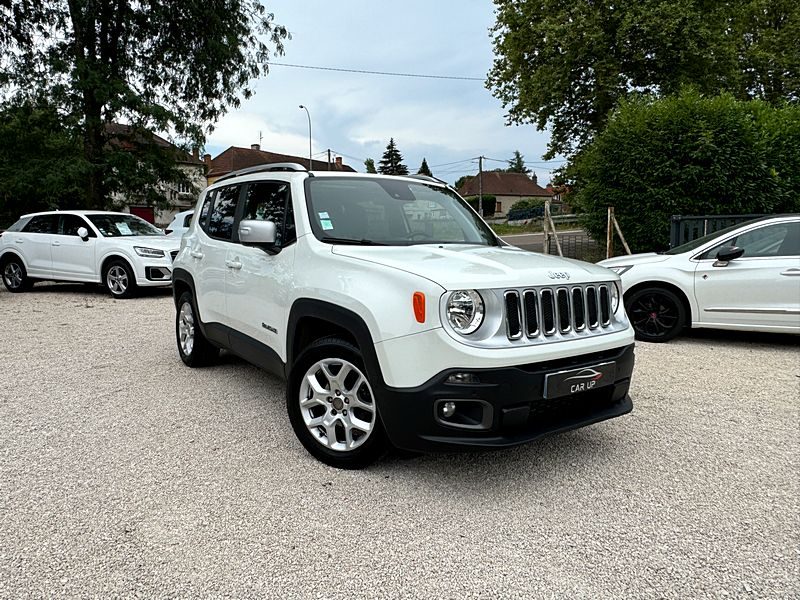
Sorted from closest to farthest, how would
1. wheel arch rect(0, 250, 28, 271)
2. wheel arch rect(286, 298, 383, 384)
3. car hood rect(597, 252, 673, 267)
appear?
wheel arch rect(286, 298, 383, 384), car hood rect(597, 252, 673, 267), wheel arch rect(0, 250, 28, 271)

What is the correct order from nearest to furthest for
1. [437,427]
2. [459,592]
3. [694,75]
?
[459,592], [437,427], [694,75]

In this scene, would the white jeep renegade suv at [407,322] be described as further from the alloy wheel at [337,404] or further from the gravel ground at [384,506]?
the gravel ground at [384,506]

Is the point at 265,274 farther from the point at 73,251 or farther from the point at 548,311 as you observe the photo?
the point at 73,251

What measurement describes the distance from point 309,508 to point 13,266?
11.7 metres

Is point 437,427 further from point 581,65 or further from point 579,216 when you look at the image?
point 581,65

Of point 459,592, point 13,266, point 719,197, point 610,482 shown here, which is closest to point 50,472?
point 459,592

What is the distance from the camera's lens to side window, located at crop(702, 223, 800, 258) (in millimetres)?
6293

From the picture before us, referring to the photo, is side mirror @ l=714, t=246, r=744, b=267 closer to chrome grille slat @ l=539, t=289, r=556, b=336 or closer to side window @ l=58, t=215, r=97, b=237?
chrome grille slat @ l=539, t=289, r=556, b=336

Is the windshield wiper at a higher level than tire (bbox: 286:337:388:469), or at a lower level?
higher

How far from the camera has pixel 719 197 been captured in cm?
1122

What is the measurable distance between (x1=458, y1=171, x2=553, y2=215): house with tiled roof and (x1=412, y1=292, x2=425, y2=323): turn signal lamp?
76.0m

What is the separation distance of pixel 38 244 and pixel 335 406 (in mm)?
10597

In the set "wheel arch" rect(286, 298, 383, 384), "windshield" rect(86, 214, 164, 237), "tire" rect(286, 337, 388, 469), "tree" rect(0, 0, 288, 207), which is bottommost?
"tire" rect(286, 337, 388, 469)

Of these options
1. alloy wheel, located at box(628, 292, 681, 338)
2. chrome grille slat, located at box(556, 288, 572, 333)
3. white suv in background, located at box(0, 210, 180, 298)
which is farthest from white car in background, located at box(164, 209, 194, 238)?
chrome grille slat, located at box(556, 288, 572, 333)
